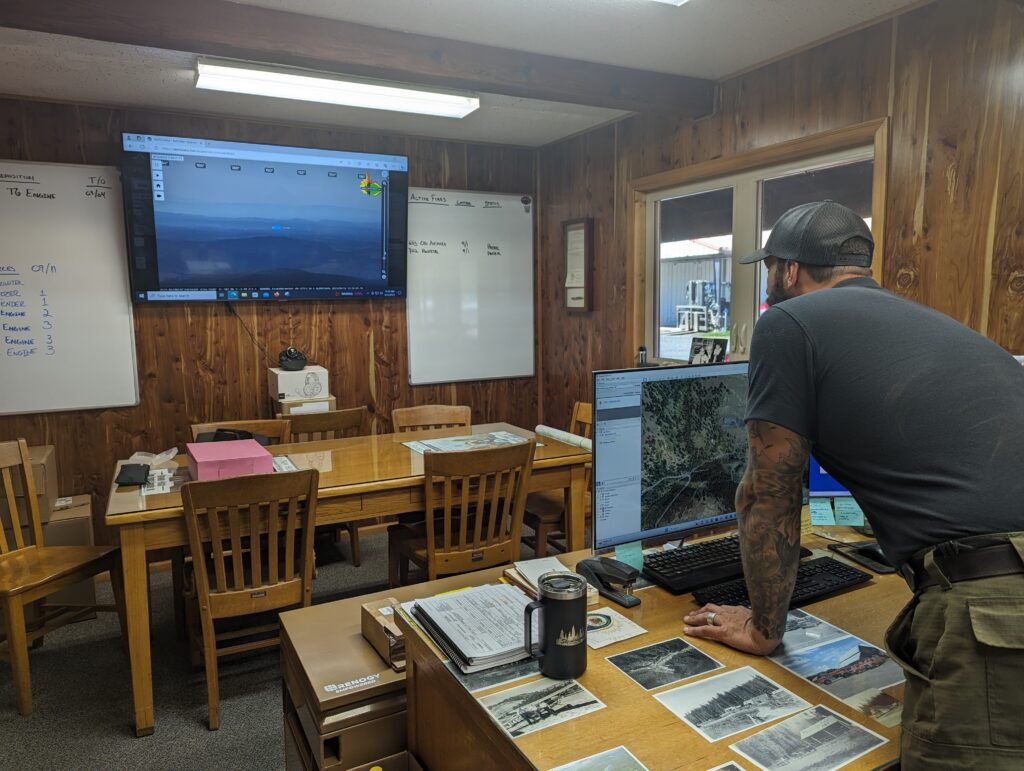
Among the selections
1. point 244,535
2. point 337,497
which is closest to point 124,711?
point 244,535

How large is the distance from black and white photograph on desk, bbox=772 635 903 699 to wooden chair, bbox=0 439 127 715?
2549 millimetres

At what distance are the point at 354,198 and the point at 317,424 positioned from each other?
1535 millimetres

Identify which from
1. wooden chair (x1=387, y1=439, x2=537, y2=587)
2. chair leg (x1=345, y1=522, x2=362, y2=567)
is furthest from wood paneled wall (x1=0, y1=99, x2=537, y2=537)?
wooden chair (x1=387, y1=439, x2=537, y2=587)

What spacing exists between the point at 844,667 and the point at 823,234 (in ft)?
2.47

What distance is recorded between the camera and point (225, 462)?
246cm

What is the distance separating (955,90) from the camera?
2539 millimetres

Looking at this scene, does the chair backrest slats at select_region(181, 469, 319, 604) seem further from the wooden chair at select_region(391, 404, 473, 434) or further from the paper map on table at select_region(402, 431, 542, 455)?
the wooden chair at select_region(391, 404, 473, 434)

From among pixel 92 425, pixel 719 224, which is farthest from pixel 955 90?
pixel 92 425

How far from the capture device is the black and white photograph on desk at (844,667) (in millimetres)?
1107

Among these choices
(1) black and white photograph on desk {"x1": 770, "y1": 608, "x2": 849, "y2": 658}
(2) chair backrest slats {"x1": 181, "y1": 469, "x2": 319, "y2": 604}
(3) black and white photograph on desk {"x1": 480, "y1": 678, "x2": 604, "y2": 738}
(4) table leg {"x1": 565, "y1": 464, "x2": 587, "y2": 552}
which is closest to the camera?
(3) black and white photograph on desk {"x1": 480, "y1": 678, "x2": 604, "y2": 738}

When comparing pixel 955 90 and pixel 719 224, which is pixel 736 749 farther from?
pixel 719 224

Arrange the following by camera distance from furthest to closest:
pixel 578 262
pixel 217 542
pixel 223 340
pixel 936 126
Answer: pixel 578 262 < pixel 223 340 < pixel 936 126 < pixel 217 542

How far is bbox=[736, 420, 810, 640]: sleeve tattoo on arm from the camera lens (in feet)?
3.67

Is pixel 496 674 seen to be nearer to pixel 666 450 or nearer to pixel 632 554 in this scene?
pixel 632 554
